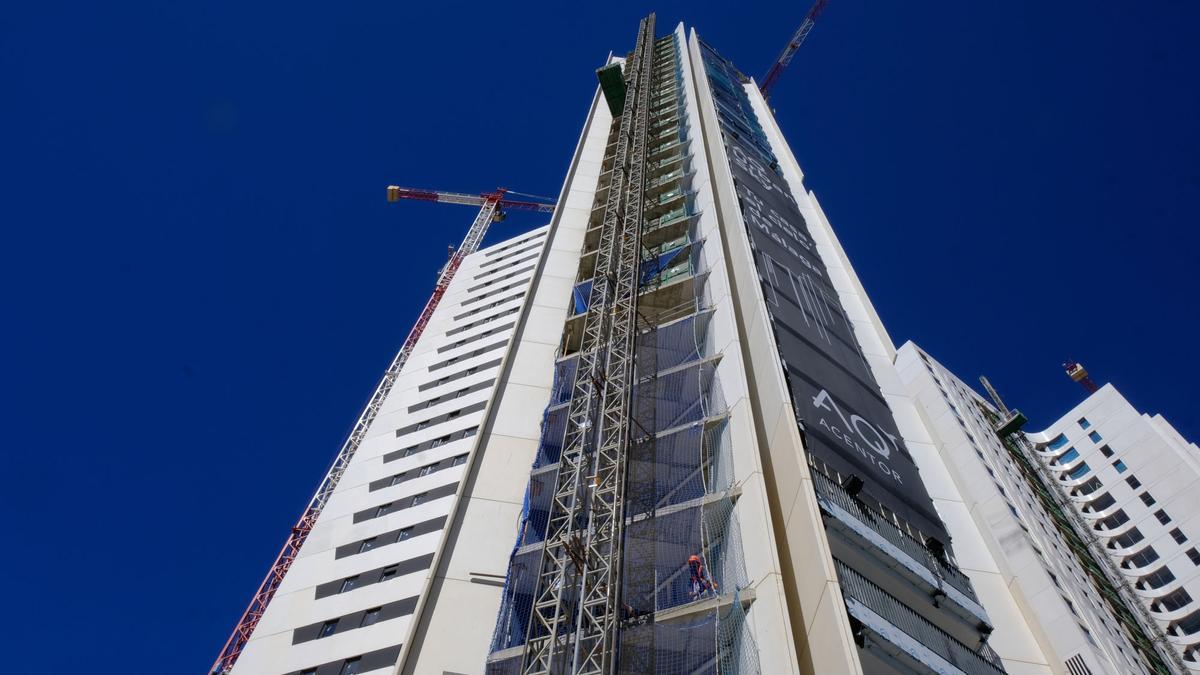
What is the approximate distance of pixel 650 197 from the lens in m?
33.1

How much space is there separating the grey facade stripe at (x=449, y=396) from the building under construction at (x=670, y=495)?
354cm

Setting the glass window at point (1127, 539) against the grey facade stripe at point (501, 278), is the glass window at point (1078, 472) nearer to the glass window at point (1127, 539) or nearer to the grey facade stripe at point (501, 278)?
the glass window at point (1127, 539)

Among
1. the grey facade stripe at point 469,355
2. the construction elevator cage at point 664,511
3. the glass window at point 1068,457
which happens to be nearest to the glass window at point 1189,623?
the glass window at point 1068,457

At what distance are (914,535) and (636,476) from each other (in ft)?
20.8

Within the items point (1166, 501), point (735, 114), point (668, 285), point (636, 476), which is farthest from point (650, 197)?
point (1166, 501)

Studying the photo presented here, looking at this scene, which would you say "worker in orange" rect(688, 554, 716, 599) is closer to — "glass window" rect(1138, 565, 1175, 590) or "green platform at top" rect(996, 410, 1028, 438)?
"glass window" rect(1138, 565, 1175, 590)

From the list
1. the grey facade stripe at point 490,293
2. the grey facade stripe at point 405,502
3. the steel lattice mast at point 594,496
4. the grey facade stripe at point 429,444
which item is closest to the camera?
the steel lattice mast at point 594,496

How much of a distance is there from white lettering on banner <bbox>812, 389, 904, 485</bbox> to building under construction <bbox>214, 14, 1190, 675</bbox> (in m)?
0.10

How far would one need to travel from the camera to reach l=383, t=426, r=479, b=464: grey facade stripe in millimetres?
37469

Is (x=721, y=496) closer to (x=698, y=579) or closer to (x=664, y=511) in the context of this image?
(x=664, y=511)

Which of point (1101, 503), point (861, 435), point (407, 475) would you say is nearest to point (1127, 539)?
point (1101, 503)

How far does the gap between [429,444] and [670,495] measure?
2276 centimetres

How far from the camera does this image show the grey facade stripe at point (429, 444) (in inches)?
1475

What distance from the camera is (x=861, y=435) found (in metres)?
19.3
